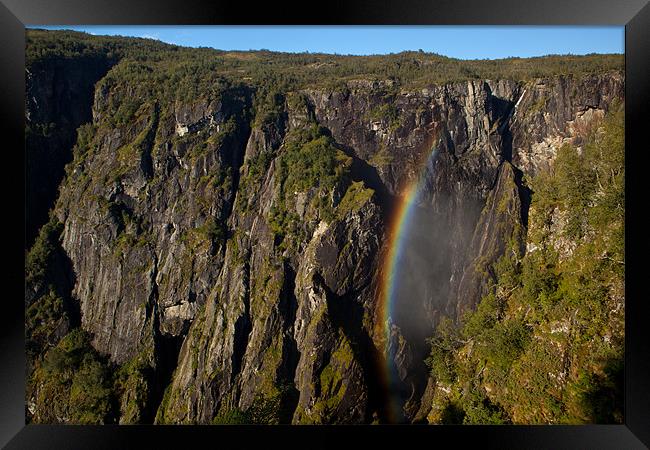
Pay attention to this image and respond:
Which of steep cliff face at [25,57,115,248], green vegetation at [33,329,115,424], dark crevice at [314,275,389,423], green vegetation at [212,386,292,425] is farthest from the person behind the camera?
steep cliff face at [25,57,115,248]

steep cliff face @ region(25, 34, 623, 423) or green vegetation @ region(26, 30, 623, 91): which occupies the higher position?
green vegetation @ region(26, 30, 623, 91)

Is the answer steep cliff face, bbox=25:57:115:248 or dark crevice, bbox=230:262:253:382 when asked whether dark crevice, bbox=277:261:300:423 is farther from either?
steep cliff face, bbox=25:57:115:248

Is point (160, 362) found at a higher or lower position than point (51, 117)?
lower

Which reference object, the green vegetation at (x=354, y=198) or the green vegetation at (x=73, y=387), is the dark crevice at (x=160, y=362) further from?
the green vegetation at (x=354, y=198)

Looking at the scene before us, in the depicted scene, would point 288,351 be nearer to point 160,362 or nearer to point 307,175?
point 160,362

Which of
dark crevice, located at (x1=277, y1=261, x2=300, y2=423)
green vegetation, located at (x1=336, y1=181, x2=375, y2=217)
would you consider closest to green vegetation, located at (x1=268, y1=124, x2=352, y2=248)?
green vegetation, located at (x1=336, y1=181, x2=375, y2=217)

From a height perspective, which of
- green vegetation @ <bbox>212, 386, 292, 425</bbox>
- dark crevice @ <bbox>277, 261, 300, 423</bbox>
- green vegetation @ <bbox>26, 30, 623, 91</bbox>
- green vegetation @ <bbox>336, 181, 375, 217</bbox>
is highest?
green vegetation @ <bbox>26, 30, 623, 91</bbox>

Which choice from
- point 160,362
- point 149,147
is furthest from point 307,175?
point 160,362
